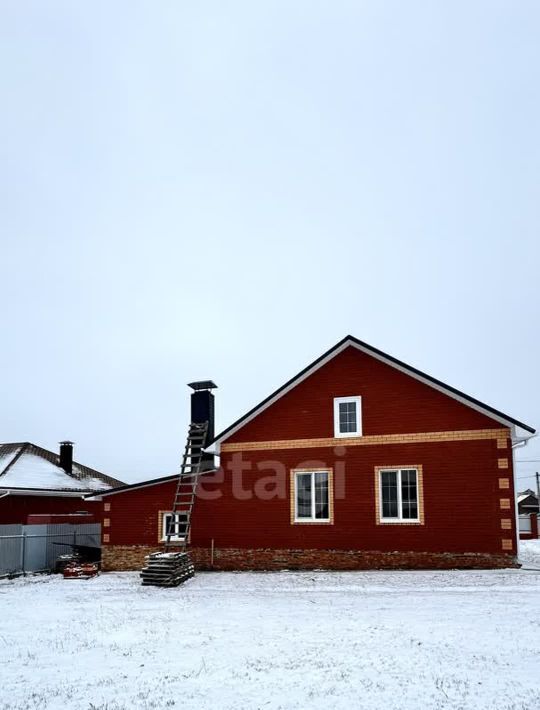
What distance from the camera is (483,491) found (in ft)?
63.0

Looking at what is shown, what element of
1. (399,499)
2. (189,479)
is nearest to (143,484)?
(189,479)

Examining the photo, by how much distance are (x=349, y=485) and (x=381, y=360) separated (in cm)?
419

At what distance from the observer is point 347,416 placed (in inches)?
840

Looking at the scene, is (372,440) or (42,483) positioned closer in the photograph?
(372,440)

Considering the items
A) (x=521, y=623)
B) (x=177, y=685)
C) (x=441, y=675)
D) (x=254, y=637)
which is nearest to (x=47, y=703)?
(x=177, y=685)

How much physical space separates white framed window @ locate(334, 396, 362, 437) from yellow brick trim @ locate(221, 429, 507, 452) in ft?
0.77

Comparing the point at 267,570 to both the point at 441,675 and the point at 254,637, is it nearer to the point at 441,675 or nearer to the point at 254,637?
the point at 254,637

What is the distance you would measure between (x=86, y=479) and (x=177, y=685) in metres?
26.3

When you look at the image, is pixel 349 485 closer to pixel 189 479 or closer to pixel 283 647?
pixel 189 479

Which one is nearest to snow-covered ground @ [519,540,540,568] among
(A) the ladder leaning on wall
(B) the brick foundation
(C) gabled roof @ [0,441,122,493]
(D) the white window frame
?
(B) the brick foundation

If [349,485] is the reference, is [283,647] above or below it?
below

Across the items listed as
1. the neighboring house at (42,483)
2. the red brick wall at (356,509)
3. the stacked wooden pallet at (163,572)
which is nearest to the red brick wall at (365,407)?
the red brick wall at (356,509)

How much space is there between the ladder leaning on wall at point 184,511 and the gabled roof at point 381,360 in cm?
88

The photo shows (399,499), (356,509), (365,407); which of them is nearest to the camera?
(399,499)
